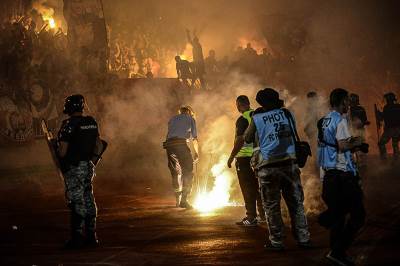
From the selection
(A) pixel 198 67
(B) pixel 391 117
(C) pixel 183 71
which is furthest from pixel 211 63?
(B) pixel 391 117

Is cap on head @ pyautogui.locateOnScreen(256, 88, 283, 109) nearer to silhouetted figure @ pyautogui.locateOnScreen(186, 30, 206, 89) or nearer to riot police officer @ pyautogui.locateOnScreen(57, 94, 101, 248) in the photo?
riot police officer @ pyautogui.locateOnScreen(57, 94, 101, 248)

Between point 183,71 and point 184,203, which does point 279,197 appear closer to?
point 184,203

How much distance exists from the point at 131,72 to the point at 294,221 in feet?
92.2

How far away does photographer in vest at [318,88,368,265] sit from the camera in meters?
5.88

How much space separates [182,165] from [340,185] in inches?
236

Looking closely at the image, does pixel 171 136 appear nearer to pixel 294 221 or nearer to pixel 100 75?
pixel 294 221

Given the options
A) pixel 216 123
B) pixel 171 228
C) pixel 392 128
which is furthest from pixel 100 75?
pixel 171 228

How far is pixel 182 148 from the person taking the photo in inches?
461

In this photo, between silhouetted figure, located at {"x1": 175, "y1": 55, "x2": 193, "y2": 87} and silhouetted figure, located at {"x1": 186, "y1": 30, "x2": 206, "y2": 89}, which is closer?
silhouetted figure, located at {"x1": 175, "y1": 55, "x2": 193, "y2": 87}

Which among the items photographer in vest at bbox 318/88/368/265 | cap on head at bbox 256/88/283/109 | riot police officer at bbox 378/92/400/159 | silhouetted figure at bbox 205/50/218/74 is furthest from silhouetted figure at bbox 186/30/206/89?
photographer in vest at bbox 318/88/368/265

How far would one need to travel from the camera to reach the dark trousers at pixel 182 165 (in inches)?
461

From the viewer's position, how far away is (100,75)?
77.6 feet

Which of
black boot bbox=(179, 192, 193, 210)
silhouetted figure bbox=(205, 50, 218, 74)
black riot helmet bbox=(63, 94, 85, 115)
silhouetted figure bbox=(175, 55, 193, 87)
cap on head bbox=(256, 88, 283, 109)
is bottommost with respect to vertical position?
black boot bbox=(179, 192, 193, 210)

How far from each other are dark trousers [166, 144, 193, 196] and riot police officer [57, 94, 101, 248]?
13.6 ft
